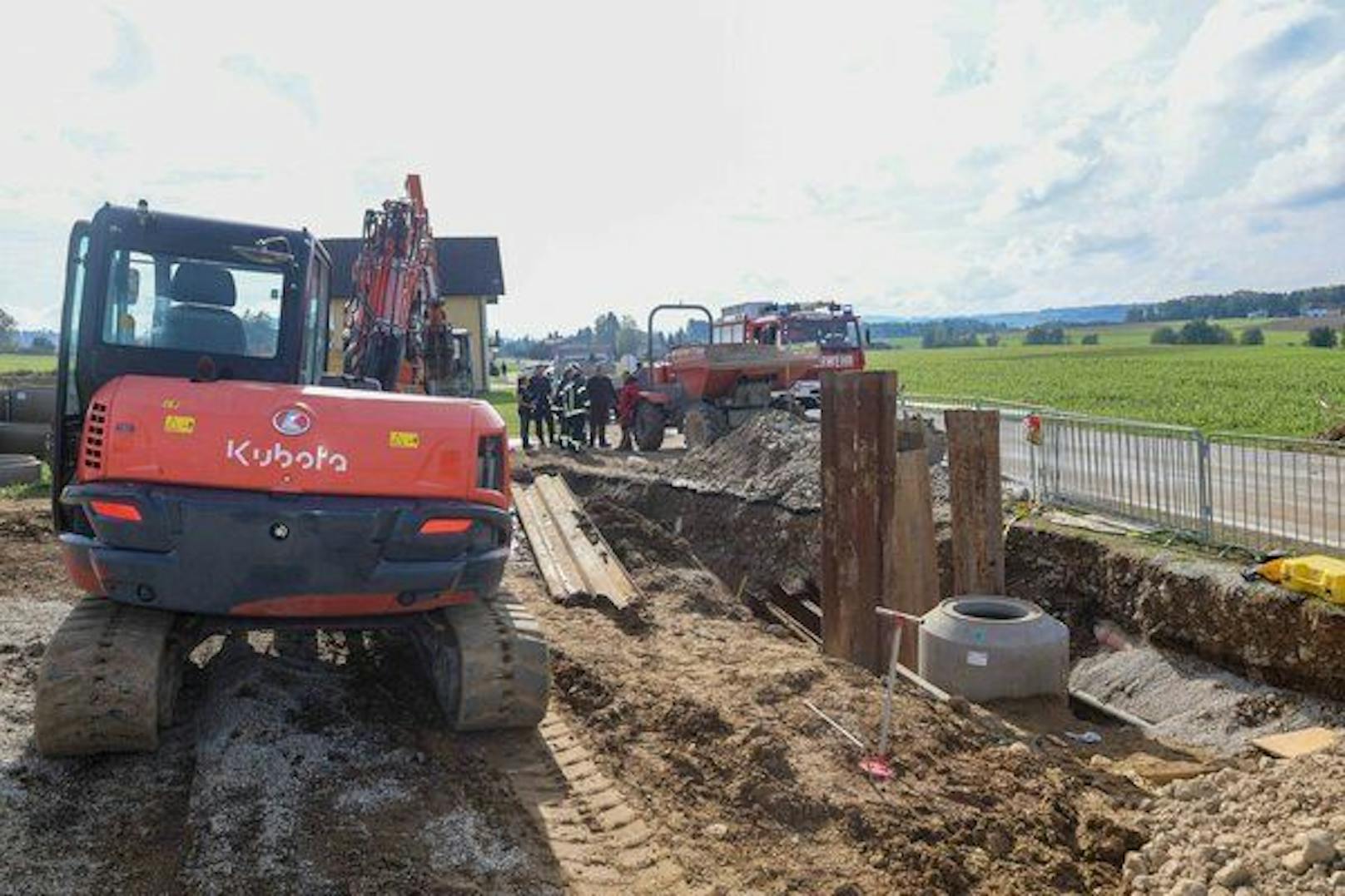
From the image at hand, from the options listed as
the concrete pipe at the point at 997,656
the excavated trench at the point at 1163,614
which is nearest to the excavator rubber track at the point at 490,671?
the concrete pipe at the point at 997,656

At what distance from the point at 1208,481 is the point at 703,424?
10410mm

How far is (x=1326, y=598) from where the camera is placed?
745cm

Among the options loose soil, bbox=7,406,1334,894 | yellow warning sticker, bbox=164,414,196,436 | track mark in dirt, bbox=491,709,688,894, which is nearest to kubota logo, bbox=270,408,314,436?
yellow warning sticker, bbox=164,414,196,436

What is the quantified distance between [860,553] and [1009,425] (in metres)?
6.24

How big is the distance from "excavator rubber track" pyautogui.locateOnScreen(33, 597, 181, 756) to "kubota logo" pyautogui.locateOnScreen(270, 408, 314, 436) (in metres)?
1.32

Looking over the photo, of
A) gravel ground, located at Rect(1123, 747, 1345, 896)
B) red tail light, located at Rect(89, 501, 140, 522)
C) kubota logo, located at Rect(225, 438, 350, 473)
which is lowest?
gravel ground, located at Rect(1123, 747, 1345, 896)

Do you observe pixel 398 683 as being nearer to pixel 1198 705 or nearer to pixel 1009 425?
pixel 1198 705

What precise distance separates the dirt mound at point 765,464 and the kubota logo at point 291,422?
8051 mm

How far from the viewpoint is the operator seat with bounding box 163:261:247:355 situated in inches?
242

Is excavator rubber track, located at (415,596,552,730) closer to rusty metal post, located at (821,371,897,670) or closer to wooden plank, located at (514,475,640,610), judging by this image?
wooden plank, located at (514,475,640,610)

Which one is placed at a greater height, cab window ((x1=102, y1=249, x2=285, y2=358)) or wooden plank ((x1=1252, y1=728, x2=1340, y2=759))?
cab window ((x1=102, y1=249, x2=285, y2=358))

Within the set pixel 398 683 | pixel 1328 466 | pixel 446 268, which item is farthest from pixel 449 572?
pixel 446 268

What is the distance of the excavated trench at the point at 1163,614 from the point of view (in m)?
7.56

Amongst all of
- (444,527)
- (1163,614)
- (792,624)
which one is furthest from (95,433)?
(1163,614)
